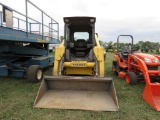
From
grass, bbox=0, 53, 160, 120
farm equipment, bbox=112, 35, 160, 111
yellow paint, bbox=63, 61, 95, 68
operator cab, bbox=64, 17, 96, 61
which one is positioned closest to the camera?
grass, bbox=0, 53, 160, 120

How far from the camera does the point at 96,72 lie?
17.0 ft

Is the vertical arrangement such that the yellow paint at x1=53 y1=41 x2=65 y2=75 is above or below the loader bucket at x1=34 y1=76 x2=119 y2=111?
above

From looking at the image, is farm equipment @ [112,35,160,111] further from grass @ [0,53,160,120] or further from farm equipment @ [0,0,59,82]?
farm equipment @ [0,0,59,82]

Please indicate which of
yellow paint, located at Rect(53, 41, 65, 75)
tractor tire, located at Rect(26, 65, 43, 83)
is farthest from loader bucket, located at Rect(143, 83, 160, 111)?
tractor tire, located at Rect(26, 65, 43, 83)

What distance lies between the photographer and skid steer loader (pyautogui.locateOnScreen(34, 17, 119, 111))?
158 inches

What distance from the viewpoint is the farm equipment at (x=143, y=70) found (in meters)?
4.22

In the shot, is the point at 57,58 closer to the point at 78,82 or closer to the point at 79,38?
the point at 78,82

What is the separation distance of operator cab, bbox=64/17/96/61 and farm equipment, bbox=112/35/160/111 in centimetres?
153

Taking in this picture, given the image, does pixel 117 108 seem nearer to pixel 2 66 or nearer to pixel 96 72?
pixel 96 72

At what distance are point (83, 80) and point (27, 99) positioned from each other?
5.11ft

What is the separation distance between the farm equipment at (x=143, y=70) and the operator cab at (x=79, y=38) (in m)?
1.53

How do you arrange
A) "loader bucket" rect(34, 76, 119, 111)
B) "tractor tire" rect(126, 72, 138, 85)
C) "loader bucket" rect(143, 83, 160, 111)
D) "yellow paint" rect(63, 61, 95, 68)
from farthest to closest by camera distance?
"tractor tire" rect(126, 72, 138, 85) → "yellow paint" rect(63, 61, 95, 68) → "loader bucket" rect(143, 83, 160, 111) → "loader bucket" rect(34, 76, 119, 111)

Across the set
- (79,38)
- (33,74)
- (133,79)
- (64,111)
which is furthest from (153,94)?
(33,74)

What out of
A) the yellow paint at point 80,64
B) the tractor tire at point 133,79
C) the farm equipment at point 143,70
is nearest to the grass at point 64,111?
the farm equipment at point 143,70
